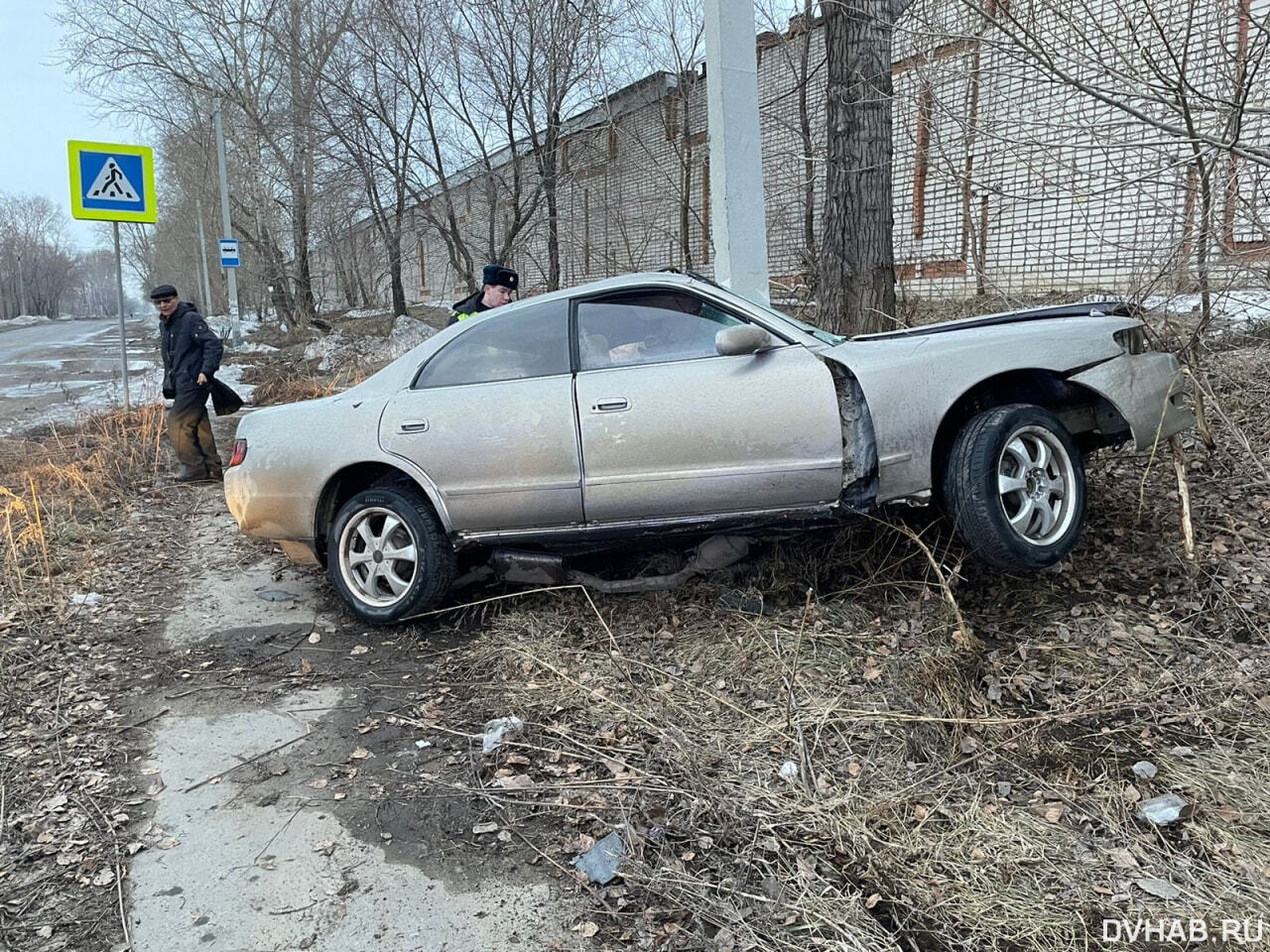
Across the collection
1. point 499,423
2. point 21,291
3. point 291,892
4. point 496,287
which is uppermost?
point 21,291

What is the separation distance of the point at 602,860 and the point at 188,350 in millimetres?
7030

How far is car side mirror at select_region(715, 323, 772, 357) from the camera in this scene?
379 cm

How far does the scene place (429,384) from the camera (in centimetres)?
447

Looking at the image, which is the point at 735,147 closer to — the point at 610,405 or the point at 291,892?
the point at 610,405

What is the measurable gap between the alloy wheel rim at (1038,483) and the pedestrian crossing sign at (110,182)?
30.8 ft

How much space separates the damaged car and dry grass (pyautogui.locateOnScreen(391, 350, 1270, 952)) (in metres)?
0.41

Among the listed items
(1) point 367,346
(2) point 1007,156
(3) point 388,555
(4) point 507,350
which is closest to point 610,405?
(4) point 507,350

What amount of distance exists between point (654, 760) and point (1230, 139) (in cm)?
427

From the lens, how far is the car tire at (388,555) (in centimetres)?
437

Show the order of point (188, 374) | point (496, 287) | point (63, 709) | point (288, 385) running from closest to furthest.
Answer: point (63, 709), point (496, 287), point (188, 374), point (288, 385)

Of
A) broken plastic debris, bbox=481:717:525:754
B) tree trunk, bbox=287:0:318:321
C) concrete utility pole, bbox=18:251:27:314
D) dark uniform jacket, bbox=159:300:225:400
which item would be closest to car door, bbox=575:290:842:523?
broken plastic debris, bbox=481:717:525:754

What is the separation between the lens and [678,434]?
3.92 m

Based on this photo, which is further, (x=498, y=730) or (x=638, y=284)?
(x=638, y=284)

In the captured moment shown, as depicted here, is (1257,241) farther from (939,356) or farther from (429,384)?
(429,384)
